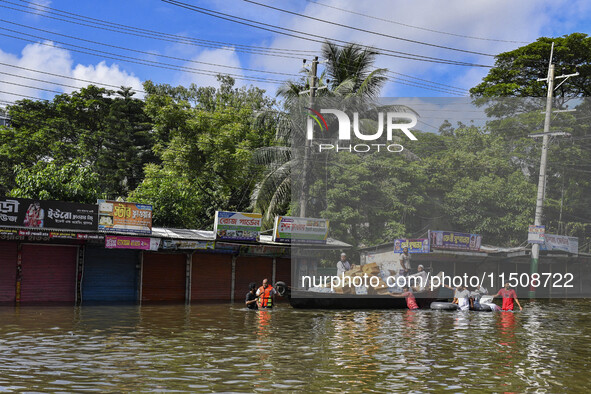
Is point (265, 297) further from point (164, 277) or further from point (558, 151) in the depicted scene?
point (558, 151)

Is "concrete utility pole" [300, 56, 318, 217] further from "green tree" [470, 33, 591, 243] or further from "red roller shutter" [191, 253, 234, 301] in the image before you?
"green tree" [470, 33, 591, 243]

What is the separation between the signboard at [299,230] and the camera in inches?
1299

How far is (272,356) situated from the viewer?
44.4 ft

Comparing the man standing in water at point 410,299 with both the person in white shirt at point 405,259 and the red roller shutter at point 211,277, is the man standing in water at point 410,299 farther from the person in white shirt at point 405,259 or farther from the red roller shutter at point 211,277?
the red roller shutter at point 211,277

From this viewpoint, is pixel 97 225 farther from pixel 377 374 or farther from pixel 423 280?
pixel 377 374

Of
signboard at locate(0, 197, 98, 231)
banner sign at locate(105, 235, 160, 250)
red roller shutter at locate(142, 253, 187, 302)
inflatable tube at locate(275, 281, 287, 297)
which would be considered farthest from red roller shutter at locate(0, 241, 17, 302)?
inflatable tube at locate(275, 281, 287, 297)

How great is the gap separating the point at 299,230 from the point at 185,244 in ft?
19.9

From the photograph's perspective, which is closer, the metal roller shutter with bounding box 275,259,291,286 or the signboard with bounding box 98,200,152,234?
the signboard with bounding box 98,200,152,234

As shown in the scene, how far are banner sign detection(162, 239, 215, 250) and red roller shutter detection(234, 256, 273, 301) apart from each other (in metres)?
3.52

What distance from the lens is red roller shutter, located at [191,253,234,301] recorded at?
32531mm

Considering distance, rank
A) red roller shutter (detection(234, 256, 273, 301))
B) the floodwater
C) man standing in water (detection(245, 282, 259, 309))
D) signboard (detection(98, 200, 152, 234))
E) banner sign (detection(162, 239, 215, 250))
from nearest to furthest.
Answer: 1. the floodwater
2. man standing in water (detection(245, 282, 259, 309))
3. signboard (detection(98, 200, 152, 234))
4. banner sign (detection(162, 239, 215, 250))
5. red roller shutter (detection(234, 256, 273, 301))

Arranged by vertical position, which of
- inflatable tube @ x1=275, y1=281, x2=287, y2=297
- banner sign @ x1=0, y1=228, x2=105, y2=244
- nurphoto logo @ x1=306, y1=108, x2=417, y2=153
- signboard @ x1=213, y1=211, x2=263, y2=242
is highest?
nurphoto logo @ x1=306, y1=108, x2=417, y2=153

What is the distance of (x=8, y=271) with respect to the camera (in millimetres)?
26969

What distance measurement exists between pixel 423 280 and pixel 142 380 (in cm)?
2213
